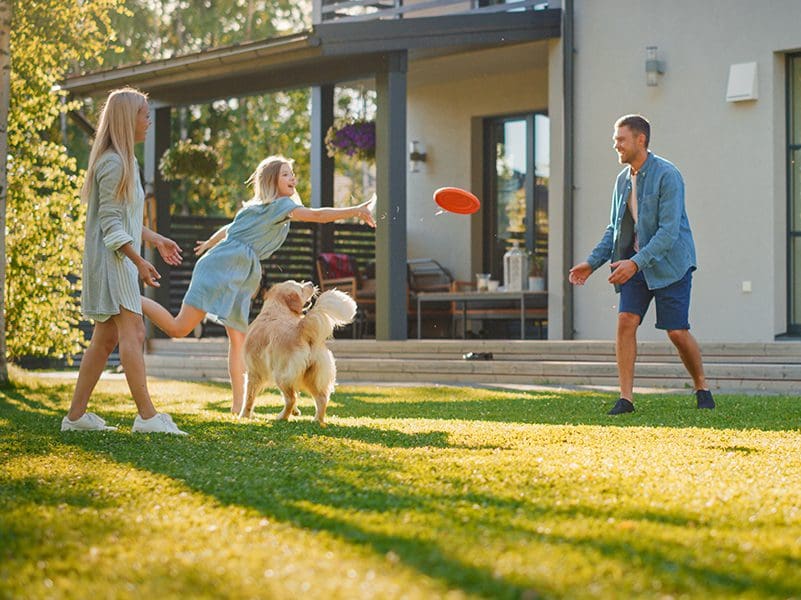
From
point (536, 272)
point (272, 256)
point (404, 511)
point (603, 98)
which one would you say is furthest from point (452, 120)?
point (404, 511)

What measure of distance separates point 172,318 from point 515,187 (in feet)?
29.9

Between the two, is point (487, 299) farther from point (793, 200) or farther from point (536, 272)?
point (793, 200)

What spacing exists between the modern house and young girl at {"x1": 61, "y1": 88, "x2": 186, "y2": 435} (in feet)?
19.4

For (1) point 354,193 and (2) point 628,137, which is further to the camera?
(1) point 354,193

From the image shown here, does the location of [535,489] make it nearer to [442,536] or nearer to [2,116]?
[442,536]

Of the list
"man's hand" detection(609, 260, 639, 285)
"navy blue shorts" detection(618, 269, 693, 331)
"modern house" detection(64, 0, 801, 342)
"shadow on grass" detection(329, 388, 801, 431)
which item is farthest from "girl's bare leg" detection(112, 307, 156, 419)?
"modern house" detection(64, 0, 801, 342)

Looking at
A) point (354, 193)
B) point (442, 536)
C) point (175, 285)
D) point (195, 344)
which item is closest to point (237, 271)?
point (442, 536)

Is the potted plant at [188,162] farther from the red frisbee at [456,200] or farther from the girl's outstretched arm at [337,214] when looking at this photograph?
the girl's outstretched arm at [337,214]

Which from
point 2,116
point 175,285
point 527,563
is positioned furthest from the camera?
point 175,285

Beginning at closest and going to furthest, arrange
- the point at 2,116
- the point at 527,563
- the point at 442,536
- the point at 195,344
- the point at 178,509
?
the point at 527,563 < the point at 442,536 < the point at 178,509 < the point at 2,116 < the point at 195,344

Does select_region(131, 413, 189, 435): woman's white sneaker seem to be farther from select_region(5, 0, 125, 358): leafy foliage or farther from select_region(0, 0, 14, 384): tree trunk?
select_region(5, 0, 125, 358): leafy foliage

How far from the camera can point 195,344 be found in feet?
47.0

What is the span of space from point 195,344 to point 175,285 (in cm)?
145

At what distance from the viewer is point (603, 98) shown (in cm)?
1246
